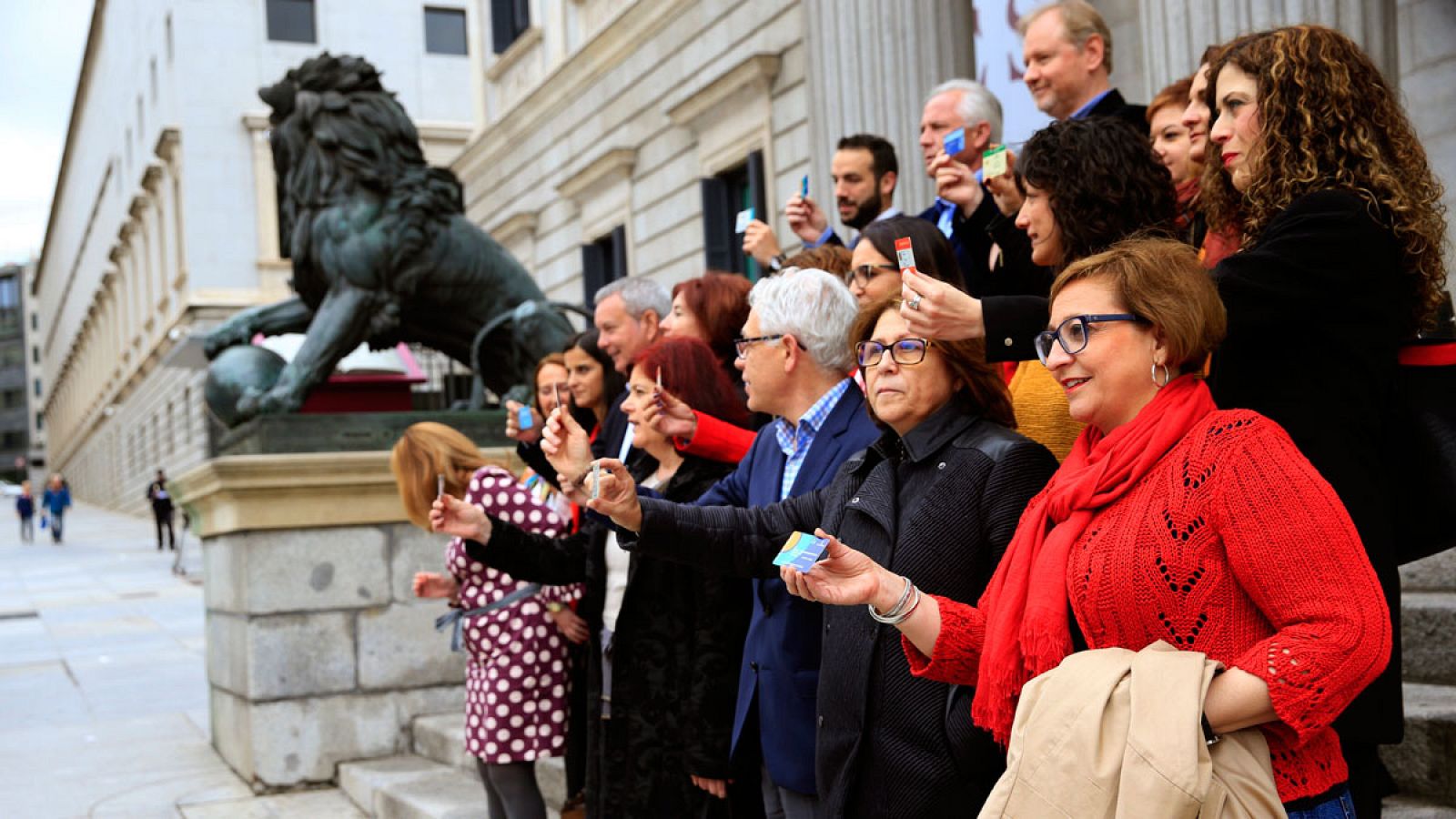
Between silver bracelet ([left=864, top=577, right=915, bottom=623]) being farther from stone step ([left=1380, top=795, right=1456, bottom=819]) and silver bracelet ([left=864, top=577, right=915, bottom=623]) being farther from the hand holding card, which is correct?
the hand holding card

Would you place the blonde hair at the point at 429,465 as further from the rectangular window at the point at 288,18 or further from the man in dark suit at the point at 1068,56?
the rectangular window at the point at 288,18

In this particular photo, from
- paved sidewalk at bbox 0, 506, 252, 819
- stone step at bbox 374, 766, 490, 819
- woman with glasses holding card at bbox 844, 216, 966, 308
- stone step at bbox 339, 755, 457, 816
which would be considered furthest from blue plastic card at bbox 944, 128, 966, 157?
paved sidewalk at bbox 0, 506, 252, 819

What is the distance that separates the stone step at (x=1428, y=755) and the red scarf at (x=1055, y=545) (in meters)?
1.67

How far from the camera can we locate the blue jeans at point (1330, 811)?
2.12m

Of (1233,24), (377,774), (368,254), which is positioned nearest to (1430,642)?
(1233,24)

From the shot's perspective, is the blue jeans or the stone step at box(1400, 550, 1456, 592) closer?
the blue jeans

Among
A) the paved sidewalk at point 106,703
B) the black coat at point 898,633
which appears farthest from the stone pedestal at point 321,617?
the black coat at point 898,633

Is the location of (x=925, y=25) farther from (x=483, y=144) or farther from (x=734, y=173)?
(x=483, y=144)

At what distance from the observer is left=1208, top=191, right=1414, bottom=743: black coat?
2.33 m

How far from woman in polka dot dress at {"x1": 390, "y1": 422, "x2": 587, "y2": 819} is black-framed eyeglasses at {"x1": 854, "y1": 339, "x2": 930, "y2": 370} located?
219 centimetres

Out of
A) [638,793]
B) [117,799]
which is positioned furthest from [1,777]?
[638,793]

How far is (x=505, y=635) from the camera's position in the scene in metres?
4.98

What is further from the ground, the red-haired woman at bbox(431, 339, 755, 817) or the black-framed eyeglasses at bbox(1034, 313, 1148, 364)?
the black-framed eyeglasses at bbox(1034, 313, 1148, 364)

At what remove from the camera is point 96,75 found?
66812mm
